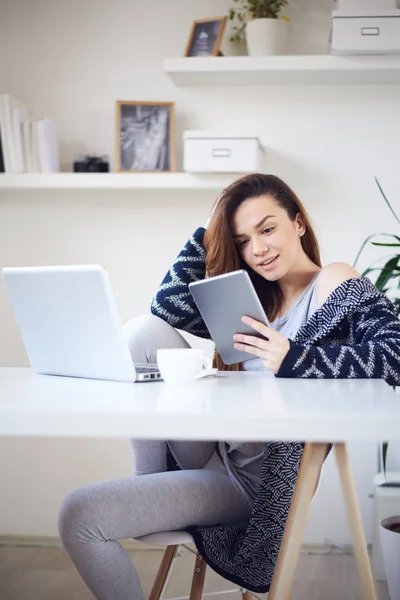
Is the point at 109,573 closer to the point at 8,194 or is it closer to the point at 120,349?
the point at 120,349

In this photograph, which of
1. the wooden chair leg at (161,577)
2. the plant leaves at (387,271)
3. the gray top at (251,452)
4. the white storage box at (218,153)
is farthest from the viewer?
the white storage box at (218,153)

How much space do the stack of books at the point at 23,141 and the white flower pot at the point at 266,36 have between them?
2.72 feet

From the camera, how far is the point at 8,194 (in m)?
3.08

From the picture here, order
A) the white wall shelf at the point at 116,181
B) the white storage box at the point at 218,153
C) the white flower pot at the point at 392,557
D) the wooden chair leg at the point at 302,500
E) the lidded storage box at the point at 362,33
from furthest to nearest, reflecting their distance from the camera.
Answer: the white wall shelf at the point at 116,181 < the white storage box at the point at 218,153 < the lidded storage box at the point at 362,33 < the white flower pot at the point at 392,557 < the wooden chair leg at the point at 302,500

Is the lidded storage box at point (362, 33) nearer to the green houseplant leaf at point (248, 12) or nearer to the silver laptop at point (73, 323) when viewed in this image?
the green houseplant leaf at point (248, 12)

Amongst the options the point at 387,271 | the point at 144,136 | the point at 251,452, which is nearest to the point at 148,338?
the point at 251,452

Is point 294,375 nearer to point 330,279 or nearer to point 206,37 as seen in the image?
point 330,279

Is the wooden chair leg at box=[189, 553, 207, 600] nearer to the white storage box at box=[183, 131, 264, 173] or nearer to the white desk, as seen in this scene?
the white desk

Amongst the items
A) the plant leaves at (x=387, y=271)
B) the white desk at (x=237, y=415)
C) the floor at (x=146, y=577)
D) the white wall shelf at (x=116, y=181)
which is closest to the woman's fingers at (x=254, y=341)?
the white desk at (x=237, y=415)

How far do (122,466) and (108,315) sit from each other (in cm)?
195

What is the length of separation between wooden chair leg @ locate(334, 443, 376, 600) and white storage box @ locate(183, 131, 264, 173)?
1742mm

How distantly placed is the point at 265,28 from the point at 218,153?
495 millimetres

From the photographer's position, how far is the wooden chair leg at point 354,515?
109 centimetres

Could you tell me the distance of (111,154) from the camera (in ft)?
9.96
